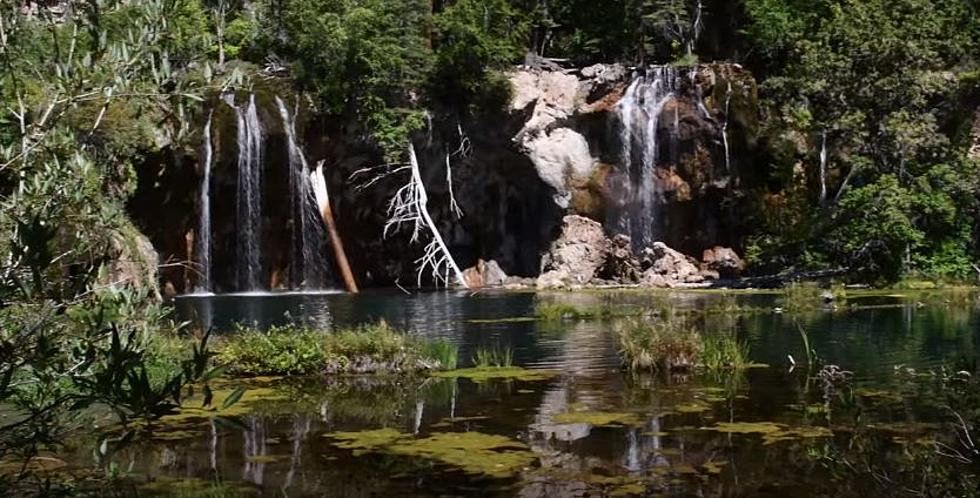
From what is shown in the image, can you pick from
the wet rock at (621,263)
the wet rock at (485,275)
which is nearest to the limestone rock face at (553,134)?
the wet rock at (621,263)

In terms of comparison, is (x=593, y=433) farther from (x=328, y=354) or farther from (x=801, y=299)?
(x=801, y=299)

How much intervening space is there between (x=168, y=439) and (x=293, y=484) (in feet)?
9.44

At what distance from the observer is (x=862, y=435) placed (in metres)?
10.6

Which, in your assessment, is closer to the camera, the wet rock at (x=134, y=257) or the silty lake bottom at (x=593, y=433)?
the silty lake bottom at (x=593, y=433)

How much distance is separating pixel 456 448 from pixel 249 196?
35676 mm

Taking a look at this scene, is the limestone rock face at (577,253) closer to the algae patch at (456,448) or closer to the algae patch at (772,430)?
the algae patch at (772,430)

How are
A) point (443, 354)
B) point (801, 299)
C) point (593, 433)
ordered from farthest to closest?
point (801, 299) → point (443, 354) → point (593, 433)

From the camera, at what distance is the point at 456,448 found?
34.9 ft

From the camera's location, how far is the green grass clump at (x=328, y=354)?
1677 centimetres

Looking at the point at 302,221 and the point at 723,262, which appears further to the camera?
the point at 723,262

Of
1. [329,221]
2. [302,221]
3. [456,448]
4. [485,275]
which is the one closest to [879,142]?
[485,275]

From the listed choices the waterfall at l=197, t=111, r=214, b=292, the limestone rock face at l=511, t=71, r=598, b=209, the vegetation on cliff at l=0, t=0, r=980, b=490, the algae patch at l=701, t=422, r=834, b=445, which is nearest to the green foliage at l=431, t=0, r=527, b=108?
the vegetation on cliff at l=0, t=0, r=980, b=490

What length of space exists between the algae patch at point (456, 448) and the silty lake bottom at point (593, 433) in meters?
0.03

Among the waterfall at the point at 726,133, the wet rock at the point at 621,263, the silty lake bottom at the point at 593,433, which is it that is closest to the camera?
the silty lake bottom at the point at 593,433
